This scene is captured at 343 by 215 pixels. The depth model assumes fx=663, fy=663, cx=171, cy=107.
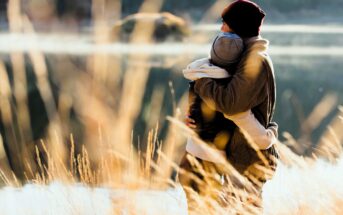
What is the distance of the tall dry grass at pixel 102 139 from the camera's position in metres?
2.11

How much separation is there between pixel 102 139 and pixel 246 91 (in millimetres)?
4481

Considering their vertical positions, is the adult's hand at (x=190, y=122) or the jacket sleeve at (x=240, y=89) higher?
the jacket sleeve at (x=240, y=89)

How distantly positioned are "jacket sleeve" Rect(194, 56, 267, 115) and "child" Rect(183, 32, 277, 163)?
32 mm

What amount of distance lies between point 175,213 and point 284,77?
14645 mm

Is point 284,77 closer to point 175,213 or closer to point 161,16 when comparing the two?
point 161,16

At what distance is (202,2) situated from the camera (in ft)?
116

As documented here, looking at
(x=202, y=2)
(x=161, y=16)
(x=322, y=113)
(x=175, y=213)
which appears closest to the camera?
(x=175, y=213)

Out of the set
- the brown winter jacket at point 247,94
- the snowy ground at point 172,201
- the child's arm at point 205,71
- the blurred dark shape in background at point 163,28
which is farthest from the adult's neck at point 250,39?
the blurred dark shape in background at point 163,28

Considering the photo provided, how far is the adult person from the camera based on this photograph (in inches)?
79.4

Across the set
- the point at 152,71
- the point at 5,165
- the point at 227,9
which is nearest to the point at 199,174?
the point at 227,9

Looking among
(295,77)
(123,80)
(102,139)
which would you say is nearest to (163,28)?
(295,77)

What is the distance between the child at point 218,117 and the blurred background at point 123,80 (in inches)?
5.1

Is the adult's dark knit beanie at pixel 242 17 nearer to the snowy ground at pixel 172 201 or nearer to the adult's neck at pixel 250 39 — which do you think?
the adult's neck at pixel 250 39

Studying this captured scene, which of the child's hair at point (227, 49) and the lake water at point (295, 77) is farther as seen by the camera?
the lake water at point (295, 77)
